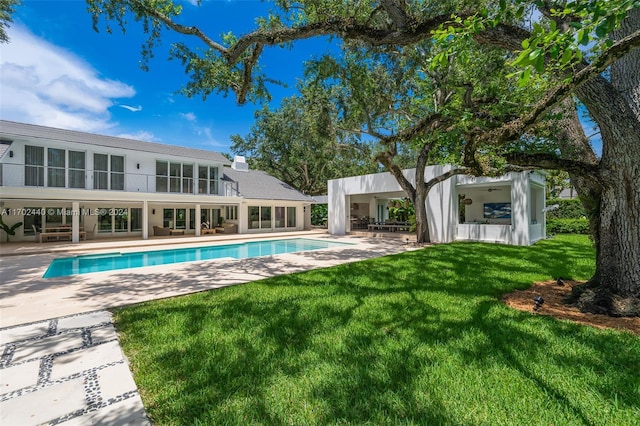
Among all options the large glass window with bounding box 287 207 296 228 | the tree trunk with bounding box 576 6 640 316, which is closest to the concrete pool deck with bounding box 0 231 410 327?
the tree trunk with bounding box 576 6 640 316

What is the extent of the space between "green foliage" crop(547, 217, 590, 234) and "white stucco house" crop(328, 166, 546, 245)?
136 inches

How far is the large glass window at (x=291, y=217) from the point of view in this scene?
26019 mm

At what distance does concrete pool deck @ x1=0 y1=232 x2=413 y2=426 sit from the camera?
2695 mm

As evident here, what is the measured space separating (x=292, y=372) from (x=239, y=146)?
105 feet

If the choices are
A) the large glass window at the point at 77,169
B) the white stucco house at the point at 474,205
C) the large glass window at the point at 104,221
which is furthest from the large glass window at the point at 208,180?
the white stucco house at the point at 474,205

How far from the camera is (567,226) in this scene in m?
19.5

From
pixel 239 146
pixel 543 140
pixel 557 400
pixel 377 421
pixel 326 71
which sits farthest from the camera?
pixel 239 146

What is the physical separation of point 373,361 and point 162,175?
1941 cm

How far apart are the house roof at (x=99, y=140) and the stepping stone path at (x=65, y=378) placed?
1536 cm

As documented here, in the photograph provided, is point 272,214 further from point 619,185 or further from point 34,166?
point 619,185

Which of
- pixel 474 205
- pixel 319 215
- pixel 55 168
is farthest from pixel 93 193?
pixel 474 205

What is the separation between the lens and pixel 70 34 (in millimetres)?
10805

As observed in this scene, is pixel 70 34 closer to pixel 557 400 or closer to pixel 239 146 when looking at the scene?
pixel 557 400

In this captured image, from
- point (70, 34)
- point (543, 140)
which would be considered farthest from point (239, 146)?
point (543, 140)
